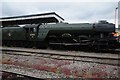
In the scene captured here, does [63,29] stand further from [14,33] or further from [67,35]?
[14,33]

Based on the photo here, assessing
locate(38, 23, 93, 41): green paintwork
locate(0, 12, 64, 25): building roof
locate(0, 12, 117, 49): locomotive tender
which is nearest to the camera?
locate(0, 12, 117, 49): locomotive tender

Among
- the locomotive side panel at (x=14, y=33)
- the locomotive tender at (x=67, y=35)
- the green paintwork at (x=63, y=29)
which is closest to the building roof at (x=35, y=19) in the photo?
the locomotive side panel at (x=14, y=33)

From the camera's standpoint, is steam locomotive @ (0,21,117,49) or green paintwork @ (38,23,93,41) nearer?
steam locomotive @ (0,21,117,49)

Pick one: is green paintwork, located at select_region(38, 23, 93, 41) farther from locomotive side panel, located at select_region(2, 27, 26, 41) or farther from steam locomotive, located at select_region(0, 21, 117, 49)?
locomotive side panel, located at select_region(2, 27, 26, 41)

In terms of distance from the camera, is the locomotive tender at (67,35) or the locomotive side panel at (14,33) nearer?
the locomotive tender at (67,35)

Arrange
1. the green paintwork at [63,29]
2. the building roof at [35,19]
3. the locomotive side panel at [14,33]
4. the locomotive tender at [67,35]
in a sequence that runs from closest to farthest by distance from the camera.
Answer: the locomotive tender at [67,35] < the green paintwork at [63,29] < the locomotive side panel at [14,33] < the building roof at [35,19]

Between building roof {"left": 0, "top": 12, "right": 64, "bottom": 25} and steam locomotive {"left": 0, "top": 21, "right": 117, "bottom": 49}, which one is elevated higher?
building roof {"left": 0, "top": 12, "right": 64, "bottom": 25}

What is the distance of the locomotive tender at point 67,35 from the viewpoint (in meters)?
14.3

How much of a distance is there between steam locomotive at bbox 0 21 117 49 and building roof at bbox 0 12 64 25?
25.4 ft

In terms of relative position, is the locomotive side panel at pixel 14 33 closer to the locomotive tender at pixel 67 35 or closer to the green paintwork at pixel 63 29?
the locomotive tender at pixel 67 35

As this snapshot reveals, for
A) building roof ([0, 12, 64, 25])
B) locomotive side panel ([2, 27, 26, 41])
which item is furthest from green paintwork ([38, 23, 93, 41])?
building roof ([0, 12, 64, 25])

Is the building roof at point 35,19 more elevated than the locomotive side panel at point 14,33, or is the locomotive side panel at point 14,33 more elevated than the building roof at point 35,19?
the building roof at point 35,19

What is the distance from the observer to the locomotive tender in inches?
562

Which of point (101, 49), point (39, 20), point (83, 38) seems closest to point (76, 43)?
point (83, 38)
